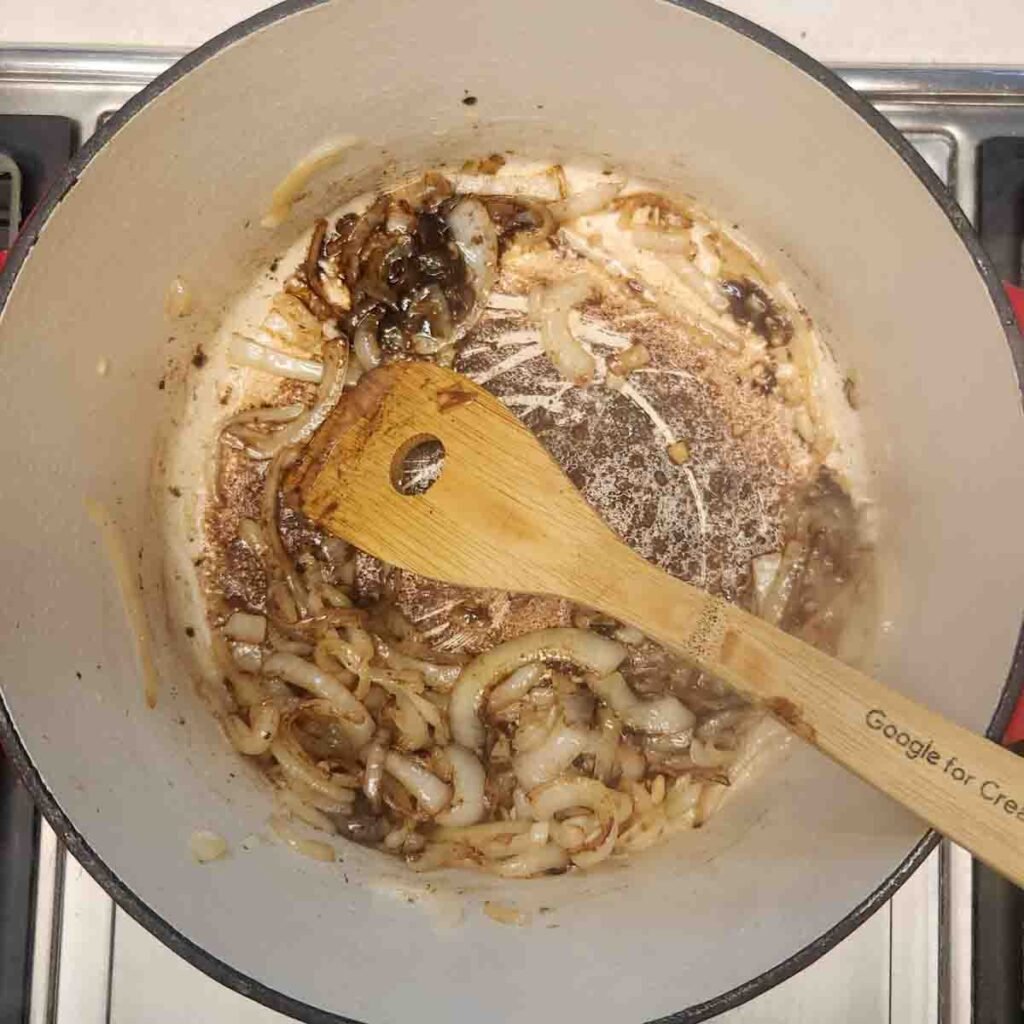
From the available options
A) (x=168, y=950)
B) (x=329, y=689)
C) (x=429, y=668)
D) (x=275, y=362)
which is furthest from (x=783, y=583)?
(x=168, y=950)

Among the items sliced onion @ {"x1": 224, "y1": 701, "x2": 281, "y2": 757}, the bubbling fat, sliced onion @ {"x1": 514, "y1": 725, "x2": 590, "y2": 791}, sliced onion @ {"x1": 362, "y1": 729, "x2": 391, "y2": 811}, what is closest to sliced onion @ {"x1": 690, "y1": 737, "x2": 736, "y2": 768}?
the bubbling fat

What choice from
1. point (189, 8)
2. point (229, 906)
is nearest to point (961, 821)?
point (229, 906)

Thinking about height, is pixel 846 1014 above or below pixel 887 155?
below

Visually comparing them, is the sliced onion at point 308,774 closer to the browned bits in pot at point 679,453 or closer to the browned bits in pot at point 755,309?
the browned bits in pot at point 679,453

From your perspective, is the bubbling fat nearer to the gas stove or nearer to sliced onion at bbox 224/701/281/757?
sliced onion at bbox 224/701/281/757

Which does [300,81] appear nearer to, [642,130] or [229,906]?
[642,130]

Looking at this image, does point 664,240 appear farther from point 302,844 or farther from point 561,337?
point 302,844

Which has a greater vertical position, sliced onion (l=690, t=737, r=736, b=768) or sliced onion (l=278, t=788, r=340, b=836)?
sliced onion (l=690, t=737, r=736, b=768)

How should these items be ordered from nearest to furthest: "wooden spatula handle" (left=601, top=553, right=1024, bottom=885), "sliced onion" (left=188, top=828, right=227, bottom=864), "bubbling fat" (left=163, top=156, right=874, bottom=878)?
1. "wooden spatula handle" (left=601, top=553, right=1024, bottom=885)
2. "sliced onion" (left=188, top=828, right=227, bottom=864)
3. "bubbling fat" (left=163, top=156, right=874, bottom=878)
